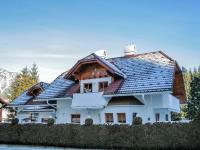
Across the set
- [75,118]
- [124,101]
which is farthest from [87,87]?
[124,101]

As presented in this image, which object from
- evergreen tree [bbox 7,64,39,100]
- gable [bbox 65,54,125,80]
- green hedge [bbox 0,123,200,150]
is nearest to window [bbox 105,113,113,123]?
gable [bbox 65,54,125,80]

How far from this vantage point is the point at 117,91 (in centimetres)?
2748

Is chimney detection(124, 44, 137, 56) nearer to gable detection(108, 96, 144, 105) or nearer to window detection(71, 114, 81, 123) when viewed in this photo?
gable detection(108, 96, 144, 105)

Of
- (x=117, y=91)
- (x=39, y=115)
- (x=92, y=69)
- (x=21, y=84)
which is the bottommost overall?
(x=39, y=115)

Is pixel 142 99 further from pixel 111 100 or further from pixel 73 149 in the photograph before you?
pixel 73 149

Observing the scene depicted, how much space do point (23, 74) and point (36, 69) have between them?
1037 cm

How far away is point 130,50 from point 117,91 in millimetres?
9356

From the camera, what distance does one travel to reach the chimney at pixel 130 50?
35.5 m

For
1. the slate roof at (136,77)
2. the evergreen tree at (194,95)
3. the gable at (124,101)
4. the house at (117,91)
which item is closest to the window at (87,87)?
the house at (117,91)

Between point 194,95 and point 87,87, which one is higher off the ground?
point 194,95

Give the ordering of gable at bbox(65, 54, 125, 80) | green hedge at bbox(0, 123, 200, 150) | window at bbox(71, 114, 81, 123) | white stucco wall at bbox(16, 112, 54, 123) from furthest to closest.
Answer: white stucco wall at bbox(16, 112, 54, 123), window at bbox(71, 114, 81, 123), gable at bbox(65, 54, 125, 80), green hedge at bbox(0, 123, 200, 150)

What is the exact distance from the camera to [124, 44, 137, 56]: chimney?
35.5m

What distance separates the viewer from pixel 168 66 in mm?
29016

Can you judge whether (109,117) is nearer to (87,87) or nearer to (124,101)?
(124,101)
